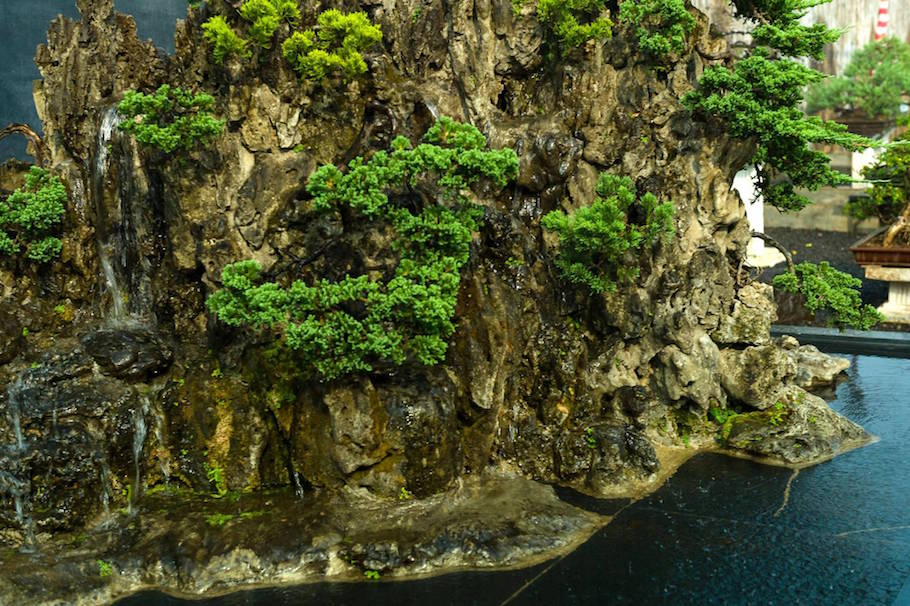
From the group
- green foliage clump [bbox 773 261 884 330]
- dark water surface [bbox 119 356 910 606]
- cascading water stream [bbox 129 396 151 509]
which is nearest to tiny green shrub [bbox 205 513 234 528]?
dark water surface [bbox 119 356 910 606]

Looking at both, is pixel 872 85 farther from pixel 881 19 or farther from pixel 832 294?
pixel 832 294

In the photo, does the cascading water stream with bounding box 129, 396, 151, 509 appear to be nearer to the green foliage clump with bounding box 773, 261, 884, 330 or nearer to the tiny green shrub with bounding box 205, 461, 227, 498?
the tiny green shrub with bounding box 205, 461, 227, 498

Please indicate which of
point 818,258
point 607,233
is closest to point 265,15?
point 607,233

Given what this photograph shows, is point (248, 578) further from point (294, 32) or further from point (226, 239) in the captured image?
point (294, 32)

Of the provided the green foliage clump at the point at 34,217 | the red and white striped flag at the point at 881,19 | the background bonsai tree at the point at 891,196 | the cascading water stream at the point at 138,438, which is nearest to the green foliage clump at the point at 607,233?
the cascading water stream at the point at 138,438

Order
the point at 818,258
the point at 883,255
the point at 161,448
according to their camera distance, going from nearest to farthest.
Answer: the point at 161,448 → the point at 883,255 → the point at 818,258

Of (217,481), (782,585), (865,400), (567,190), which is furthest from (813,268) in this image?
(217,481)
